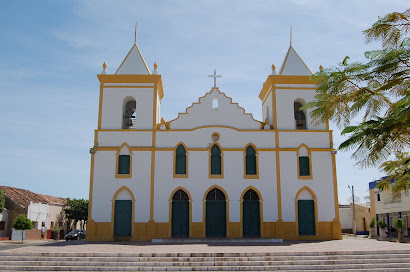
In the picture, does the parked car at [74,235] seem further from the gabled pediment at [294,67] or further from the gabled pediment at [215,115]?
the gabled pediment at [294,67]

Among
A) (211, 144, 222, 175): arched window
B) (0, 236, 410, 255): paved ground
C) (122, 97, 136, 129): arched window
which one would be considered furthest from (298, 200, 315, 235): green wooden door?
(122, 97, 136, 129): arched window

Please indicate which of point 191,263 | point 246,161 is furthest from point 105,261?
point 246,161

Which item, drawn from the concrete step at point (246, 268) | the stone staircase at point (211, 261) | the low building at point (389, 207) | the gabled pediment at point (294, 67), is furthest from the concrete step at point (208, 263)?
the low building at point (389, 207)

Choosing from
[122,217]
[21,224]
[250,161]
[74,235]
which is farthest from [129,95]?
[74,235]

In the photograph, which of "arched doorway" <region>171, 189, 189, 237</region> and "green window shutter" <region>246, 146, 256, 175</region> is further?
"green window shutter" <region>246, 146, 256, 175</region>

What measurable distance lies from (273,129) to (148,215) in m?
8.62

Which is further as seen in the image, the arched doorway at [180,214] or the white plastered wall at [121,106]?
the white plastered wall at [121,106]

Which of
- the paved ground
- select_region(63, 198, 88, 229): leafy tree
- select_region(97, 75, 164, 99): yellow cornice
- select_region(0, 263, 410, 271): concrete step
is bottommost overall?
select_region(0, 263, 410, 271): concrete step

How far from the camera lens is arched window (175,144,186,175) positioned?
2391 cm

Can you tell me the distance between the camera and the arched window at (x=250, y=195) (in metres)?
23.8

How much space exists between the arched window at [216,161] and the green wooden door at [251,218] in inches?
89.9

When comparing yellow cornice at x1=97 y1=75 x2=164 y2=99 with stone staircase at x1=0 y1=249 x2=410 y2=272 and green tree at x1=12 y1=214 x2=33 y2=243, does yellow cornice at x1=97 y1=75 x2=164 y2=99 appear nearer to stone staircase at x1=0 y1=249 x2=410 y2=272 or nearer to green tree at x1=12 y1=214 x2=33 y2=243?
stone staircase at x1=0 y1=249 x2=410 y2=272

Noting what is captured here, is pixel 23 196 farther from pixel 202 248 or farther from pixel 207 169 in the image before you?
pixel 202 248

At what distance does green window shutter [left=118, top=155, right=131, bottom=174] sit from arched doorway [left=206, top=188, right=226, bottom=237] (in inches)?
188
